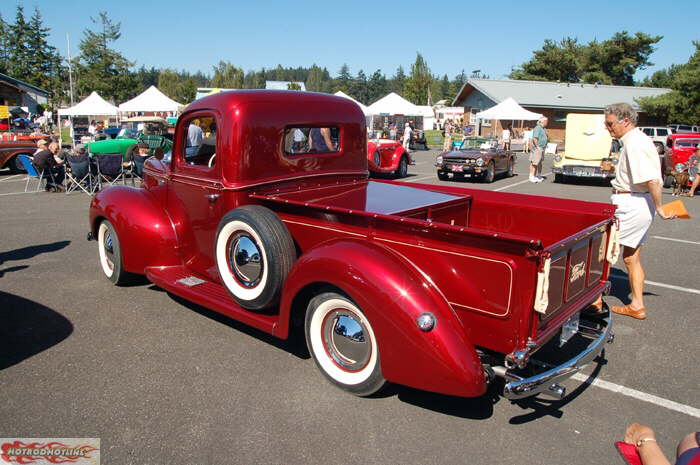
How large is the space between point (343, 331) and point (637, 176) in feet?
9.76

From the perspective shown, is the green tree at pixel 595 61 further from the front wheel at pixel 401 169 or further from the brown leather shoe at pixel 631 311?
the brown leather shoe at pixel 631 311

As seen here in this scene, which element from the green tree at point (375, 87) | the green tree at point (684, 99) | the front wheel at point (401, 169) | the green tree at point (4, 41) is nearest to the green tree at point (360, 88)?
the green tree at point (375, 87)

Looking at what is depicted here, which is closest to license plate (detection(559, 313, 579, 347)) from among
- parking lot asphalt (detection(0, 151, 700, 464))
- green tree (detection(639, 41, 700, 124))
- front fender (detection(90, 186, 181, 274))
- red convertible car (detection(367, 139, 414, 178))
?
parking lot asphalt (detection(0, 151, 700, 464))

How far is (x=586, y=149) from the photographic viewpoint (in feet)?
49.8

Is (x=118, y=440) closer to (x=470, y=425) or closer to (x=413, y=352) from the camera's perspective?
(x=413, y=352)

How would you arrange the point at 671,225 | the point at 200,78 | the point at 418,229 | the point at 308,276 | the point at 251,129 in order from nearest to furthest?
1. the point at 418,229
2. the point at 308,276
3. the point at 251,129
4. the point at 671,225
5. the point at 200,78

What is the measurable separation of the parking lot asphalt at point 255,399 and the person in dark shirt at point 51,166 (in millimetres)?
7948

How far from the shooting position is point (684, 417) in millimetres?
3176

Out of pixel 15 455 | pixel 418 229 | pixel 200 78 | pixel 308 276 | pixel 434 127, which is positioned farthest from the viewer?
pixel 200 78

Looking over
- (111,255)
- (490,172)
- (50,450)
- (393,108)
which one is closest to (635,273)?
→ (50,450)

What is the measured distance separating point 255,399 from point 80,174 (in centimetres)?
1052

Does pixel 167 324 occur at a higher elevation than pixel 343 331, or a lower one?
lower

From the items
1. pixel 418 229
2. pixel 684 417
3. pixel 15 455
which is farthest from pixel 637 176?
pixel 15 455

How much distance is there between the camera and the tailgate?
2762 millimetres
